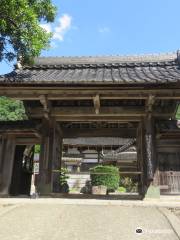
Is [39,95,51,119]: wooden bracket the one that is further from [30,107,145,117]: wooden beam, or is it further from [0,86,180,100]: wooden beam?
[30,107,145,117]: wooden beam

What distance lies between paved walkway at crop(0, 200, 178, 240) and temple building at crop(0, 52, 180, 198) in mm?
2790

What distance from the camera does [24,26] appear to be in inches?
354

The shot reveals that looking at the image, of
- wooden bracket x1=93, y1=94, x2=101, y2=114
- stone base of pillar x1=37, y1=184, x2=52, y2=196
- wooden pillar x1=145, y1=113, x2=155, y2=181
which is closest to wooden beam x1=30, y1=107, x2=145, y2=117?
wooden bracket x1=93, y1=94, x2=101, y2=114

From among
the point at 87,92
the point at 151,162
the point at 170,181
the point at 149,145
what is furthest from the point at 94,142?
the point at 87,92

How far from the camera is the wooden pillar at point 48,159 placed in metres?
9.96

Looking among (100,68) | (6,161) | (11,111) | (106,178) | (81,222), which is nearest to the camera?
(81,222)

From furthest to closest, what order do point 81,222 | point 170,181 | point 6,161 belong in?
point 170,181 → point 6,161 → point 81,222

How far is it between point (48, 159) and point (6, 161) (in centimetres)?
198

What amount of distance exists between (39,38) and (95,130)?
14.7 feet

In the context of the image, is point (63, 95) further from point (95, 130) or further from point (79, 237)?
point (79, 237)

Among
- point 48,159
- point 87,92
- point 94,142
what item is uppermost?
point 94,142

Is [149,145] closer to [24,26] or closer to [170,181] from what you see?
[170,181]

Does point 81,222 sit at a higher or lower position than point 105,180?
lower

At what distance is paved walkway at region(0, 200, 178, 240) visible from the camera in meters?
4.84
